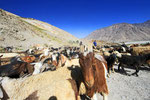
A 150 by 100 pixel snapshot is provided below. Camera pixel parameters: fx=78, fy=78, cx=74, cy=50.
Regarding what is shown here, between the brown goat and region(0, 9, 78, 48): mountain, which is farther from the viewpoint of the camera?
region(0, 9, 78, 48): mountain

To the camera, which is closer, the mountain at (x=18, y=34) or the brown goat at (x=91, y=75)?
the brown goat at (x=91, y=75)

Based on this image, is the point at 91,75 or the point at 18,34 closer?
the point at 91,75

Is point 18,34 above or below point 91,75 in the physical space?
above

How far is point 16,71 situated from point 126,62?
8362mm

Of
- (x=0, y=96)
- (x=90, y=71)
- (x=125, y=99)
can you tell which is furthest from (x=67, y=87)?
(x=125, y=99)

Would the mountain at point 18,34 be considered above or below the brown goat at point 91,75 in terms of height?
above

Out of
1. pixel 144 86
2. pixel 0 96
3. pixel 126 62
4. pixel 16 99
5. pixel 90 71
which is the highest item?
pixel 90 71

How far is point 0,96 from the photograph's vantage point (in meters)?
2.07

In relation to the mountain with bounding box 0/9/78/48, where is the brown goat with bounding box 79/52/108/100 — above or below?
below

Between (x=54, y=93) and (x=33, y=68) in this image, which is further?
(x=33, y=68)

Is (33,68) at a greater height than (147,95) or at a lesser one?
greater

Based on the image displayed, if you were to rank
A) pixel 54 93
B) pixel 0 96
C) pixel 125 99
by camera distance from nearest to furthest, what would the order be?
pixel 0 96
pixel 54 93
pixel 125 99

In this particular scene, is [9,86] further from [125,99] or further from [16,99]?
[125,99]

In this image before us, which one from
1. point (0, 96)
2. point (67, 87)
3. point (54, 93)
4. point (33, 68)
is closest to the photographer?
point (0, 96)
